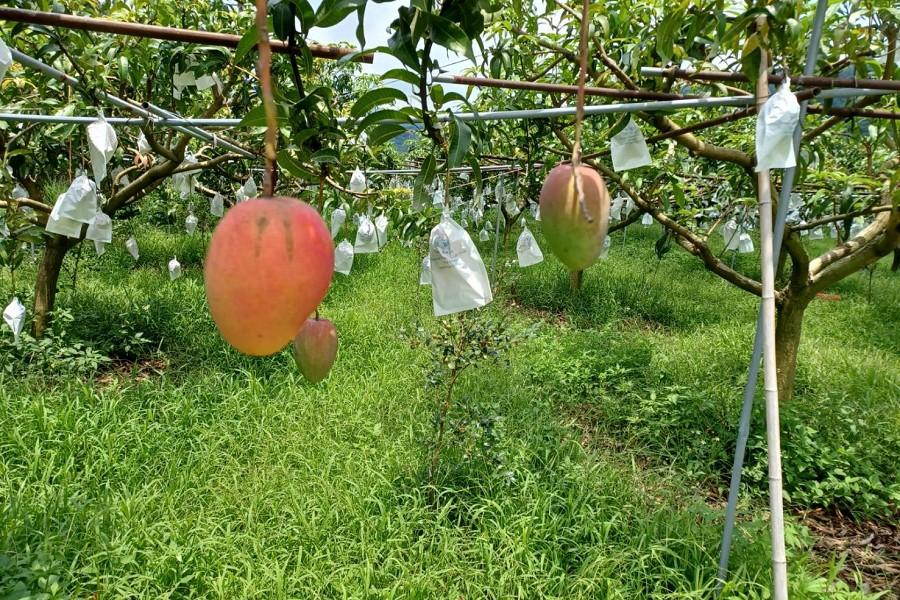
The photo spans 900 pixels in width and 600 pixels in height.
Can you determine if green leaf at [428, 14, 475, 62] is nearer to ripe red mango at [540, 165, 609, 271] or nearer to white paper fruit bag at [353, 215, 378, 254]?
ripe red mango at [540, 165, 609, 271]

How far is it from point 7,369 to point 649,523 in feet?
10.3

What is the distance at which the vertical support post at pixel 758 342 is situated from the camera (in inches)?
39.3

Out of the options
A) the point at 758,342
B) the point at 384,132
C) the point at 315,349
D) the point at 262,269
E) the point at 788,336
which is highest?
the point at 384,132

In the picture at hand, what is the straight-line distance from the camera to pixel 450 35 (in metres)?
0.47

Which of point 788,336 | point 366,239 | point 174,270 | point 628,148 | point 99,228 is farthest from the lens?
point 174,270

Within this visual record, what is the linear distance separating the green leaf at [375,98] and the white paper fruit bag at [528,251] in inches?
83.4

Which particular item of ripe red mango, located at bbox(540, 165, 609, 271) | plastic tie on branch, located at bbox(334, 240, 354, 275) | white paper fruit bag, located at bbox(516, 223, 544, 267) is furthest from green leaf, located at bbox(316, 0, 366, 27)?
plastic tie on branch, located at bbox(334, 240, 354, 275)

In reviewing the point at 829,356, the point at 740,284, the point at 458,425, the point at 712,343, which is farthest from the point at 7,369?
the point at 829,356

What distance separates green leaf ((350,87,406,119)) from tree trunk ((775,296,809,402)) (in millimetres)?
2553

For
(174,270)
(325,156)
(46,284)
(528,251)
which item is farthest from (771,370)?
(174,270)

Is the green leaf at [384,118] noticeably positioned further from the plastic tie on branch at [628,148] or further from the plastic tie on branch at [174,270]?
the plastic tie on branch at [174,270]

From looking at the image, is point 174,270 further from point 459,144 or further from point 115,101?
point 459,144

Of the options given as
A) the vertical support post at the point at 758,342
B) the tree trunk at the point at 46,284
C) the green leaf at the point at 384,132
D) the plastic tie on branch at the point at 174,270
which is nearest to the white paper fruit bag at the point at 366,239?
the tree trunk at the point at 46,284

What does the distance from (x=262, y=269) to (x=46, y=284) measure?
360 cm
